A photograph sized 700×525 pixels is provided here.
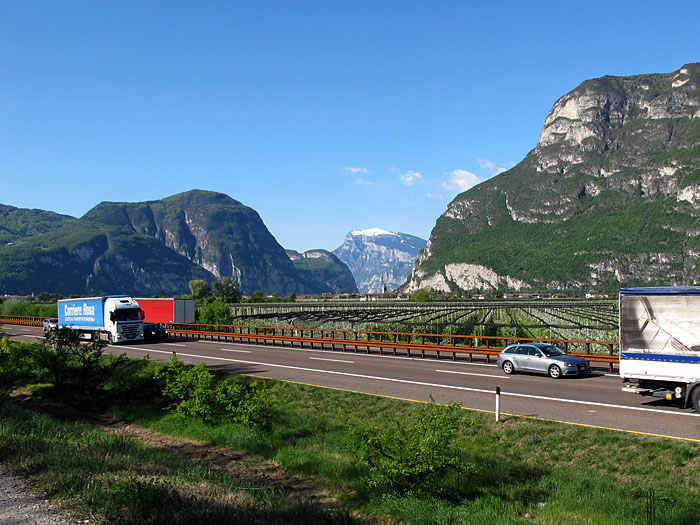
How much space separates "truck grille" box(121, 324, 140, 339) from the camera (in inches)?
1569

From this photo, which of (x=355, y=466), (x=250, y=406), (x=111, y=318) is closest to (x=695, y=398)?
(x=355, y=466)

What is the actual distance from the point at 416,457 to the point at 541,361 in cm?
1352

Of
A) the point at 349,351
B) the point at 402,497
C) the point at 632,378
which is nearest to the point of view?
the point at 402,497

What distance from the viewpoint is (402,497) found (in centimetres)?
1038

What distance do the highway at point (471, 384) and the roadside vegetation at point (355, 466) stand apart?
129 centimetres

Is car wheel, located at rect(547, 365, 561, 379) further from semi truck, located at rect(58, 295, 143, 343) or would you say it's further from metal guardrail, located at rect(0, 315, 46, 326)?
metal guardrail, located at rect(0, 315, 46, 326)

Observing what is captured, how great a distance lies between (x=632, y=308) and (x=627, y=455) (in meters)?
5.75

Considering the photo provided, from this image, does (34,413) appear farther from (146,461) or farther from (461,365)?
(461,365)

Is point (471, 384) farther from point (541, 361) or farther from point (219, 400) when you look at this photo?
point (219, 400)

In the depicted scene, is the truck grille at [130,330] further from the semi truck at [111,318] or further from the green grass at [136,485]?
the green grass at [136,485]

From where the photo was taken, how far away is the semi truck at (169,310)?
5109 cm

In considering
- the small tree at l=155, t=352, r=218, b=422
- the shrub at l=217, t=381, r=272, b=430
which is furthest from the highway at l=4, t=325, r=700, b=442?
the small tree at l=155, t=352, r=218, b=422

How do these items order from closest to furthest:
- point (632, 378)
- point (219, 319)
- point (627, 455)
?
point (627, 455) → point (632, 378) → point (219, 319)

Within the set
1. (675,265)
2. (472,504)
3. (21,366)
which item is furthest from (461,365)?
(675,265)
